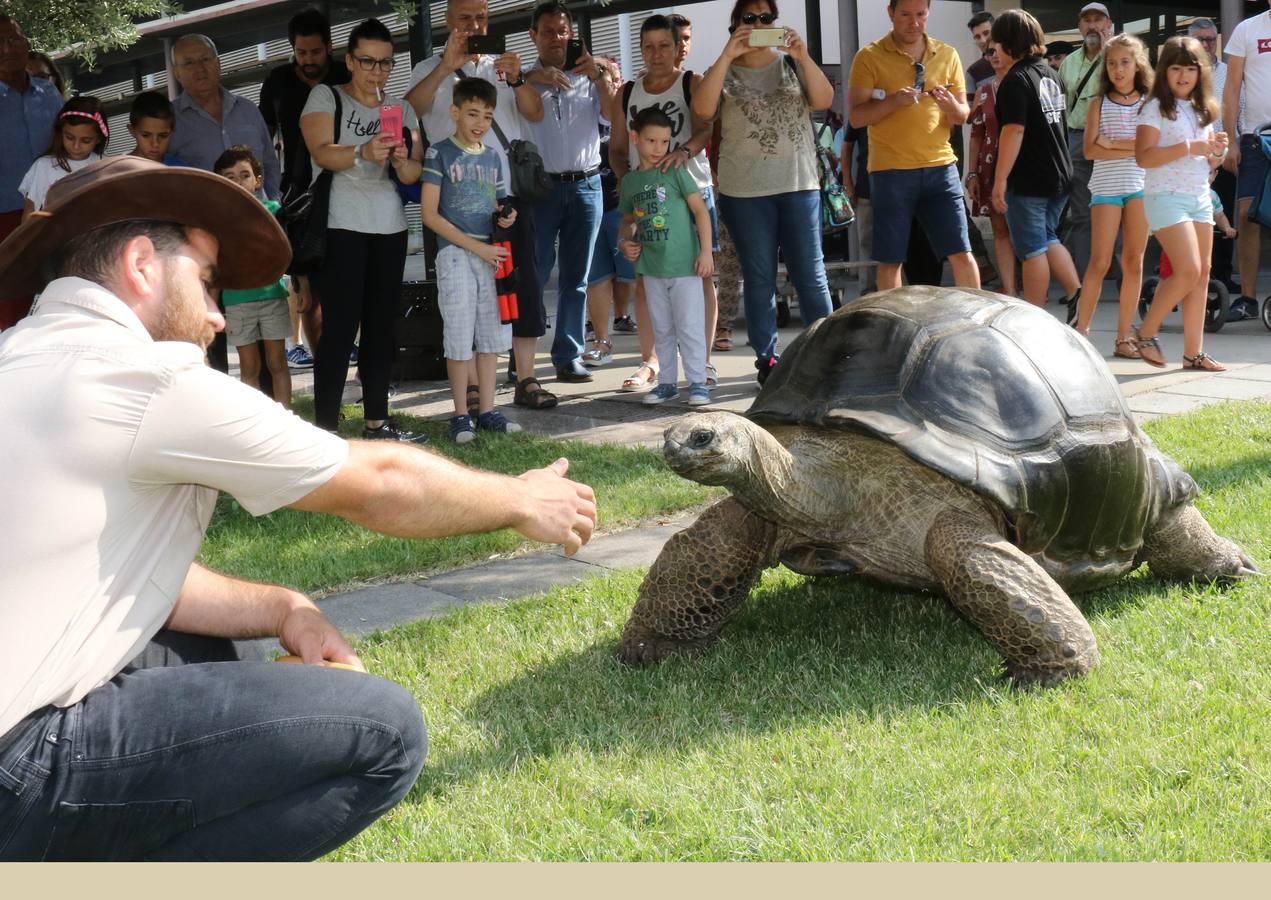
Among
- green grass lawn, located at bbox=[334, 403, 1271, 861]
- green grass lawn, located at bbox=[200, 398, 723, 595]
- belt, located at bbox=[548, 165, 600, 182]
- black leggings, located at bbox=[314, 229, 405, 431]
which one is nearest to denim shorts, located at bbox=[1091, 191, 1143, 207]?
belt, located at bbox=[548, 165, 600, 182]

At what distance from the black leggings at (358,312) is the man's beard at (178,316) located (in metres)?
4.82

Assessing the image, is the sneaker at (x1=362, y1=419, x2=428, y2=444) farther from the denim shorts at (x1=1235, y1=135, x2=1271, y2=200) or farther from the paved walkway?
the denim shorts at (x1=1235, y1=135, x2=1271, y2=200)

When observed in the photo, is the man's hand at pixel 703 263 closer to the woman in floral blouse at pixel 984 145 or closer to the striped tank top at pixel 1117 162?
the woman in floral blouse at pixel 984 145

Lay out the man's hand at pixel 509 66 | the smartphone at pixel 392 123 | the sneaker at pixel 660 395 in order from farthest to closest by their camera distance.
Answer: the sneaker at pixel 660 395
the man's hand at pixel 509 66
the smartphone at pixel 392 123

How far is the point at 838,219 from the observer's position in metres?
11.3

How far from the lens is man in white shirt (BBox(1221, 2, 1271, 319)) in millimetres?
10438

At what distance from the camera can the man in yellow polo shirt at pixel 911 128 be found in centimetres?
820

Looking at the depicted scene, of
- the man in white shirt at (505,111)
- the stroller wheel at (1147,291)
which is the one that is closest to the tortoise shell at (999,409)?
the man in white shirt at (505,111)

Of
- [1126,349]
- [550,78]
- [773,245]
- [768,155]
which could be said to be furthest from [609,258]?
[1126,349]

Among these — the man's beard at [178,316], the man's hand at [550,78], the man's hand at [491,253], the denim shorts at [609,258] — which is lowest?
the denim shorts at [609,258]

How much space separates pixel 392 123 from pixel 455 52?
72 centimetres

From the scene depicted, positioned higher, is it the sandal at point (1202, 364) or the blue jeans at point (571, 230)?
the blue jeans at point (571, 230)

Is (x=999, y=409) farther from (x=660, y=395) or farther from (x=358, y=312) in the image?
(x=660, y=395)

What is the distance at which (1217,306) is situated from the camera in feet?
35.7
